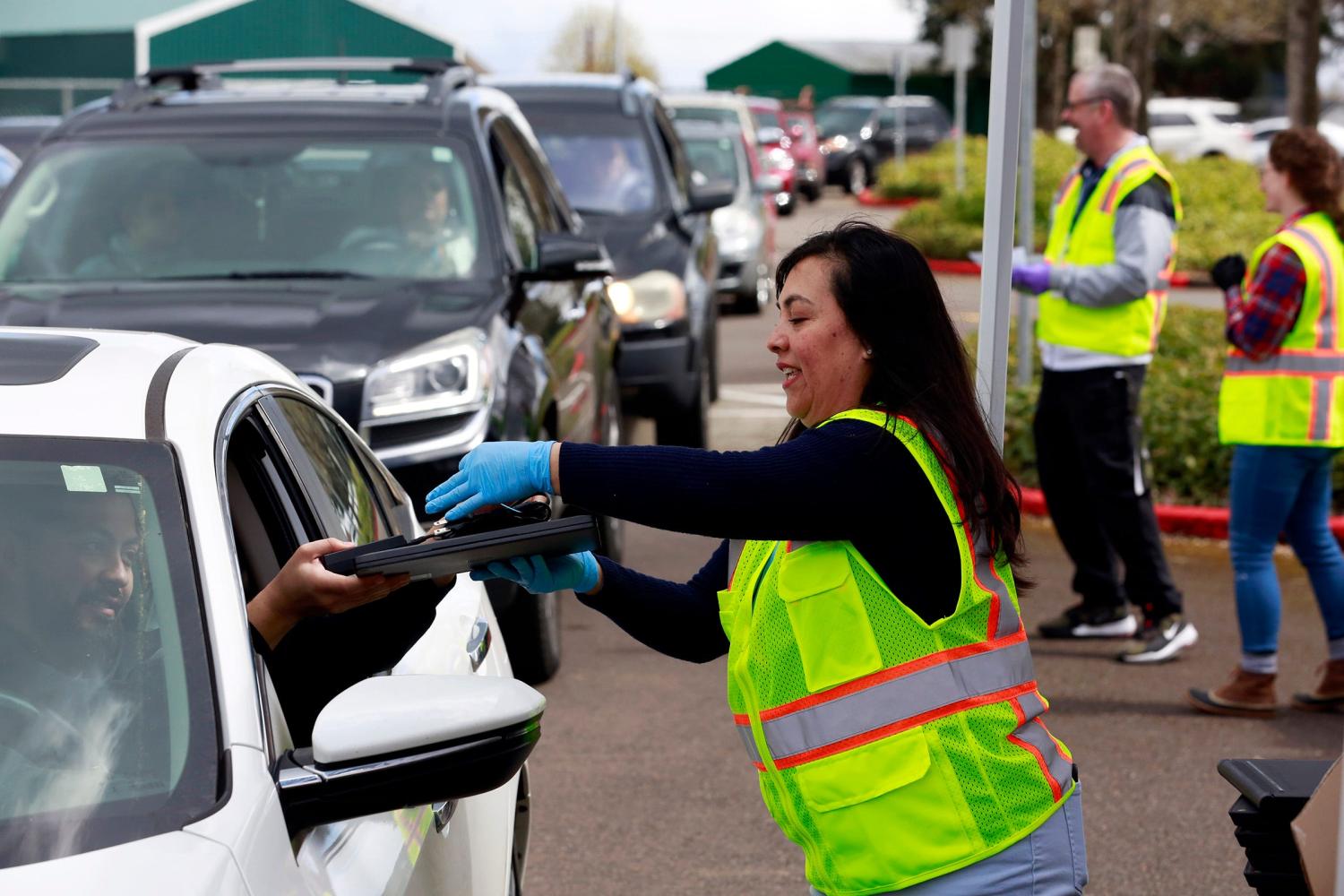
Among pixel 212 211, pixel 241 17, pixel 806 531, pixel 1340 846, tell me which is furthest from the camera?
pixel 241 17

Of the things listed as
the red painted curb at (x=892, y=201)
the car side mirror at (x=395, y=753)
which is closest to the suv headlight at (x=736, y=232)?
the car side mirror at (x=395, y=753)

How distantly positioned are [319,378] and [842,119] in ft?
135

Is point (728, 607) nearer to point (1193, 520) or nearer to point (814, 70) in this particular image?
point (1193, 520)

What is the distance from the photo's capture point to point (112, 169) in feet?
22.4

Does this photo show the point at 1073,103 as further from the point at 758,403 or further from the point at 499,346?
the point at 758,403

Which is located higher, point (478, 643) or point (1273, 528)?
point (478, 643)

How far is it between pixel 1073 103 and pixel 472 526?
15.8ft

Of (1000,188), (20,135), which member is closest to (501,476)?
(1000,188)

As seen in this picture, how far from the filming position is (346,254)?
6645 millimetres

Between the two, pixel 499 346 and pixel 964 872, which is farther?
pixel 499 346

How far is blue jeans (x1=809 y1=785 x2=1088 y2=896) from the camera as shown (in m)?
2.55

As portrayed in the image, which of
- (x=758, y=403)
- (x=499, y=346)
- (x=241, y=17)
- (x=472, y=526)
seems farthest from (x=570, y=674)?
(x=241, y=17)

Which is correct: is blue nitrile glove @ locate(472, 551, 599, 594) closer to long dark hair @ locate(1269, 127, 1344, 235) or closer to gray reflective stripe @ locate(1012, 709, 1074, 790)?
gray reflective stripe @ locate(1012, 709, 1074, 790)

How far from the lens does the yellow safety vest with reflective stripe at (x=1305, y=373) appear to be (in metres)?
6.02
